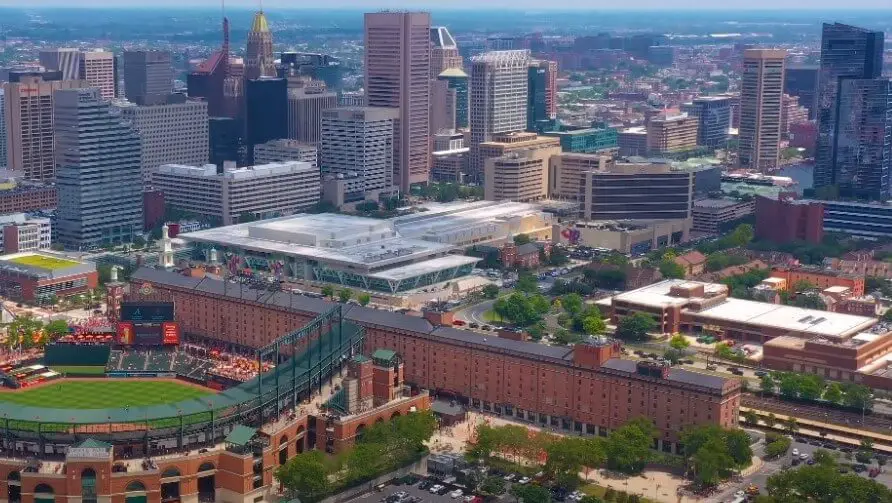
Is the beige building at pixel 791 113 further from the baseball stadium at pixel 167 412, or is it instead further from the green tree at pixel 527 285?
the baseball stadium at pixel 167 412

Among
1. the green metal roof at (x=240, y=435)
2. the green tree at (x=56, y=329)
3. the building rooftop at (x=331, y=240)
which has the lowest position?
the green tree at (x=56, y=329)

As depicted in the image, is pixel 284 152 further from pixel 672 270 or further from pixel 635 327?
pixel 635 327

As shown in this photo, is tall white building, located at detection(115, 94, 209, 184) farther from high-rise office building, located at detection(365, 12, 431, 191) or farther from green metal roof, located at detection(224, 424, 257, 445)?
green metal roof, located at detection(224, 424, 257, 445)

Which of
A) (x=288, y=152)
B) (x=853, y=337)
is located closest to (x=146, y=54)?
(x=288, y=152)

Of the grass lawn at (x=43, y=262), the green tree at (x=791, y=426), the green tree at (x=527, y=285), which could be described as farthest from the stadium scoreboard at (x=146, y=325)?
the green tree at (x=791, y=426)

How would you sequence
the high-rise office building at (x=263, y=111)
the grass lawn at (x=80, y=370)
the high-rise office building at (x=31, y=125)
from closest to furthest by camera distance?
the grass lawn at (x=80, y=370) → the high-rise office building at (x=31, y=125) → the high-rise office building at (x=263, y=111)

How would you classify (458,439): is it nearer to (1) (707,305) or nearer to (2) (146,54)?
(1) (707,305)
